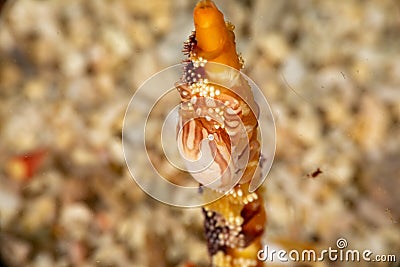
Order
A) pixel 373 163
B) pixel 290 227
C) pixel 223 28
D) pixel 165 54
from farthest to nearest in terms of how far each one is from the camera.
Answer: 1. pixel 165 54
2. pixel 373 163
3. pixel 290 227
4. pixel 223 28

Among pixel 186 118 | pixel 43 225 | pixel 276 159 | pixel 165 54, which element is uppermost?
pixel 165 54

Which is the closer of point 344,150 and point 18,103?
A: point 344,150

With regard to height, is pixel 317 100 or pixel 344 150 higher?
pixel 317 100

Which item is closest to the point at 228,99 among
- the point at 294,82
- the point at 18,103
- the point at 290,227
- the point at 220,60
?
the point at 220,60

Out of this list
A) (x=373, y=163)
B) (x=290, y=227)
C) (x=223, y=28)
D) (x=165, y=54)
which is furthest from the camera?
(x=165, y=54)

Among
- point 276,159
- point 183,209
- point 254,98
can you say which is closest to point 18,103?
point 183,209

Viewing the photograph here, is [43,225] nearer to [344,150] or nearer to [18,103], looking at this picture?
[18,103]

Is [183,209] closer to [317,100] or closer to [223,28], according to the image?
[317,100]
